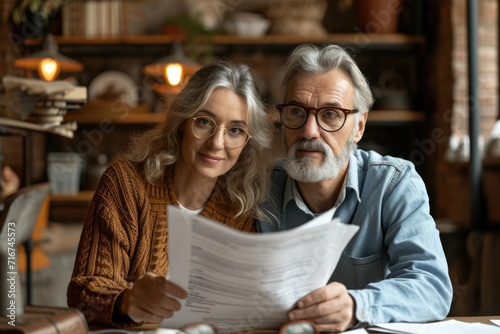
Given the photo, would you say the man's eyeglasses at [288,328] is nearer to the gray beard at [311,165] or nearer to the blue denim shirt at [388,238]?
the blue denim shirt at [388,238]

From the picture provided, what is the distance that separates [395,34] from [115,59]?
1.97 metres

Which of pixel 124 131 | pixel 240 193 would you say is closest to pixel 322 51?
pixel 240 193

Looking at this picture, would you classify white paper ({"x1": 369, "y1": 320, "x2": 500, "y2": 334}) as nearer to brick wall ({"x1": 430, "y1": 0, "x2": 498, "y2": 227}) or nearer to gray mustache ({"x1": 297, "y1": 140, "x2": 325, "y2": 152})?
gray mustache ({"x1": 297, "y1": 140, "x2": 325, "y2": 152})

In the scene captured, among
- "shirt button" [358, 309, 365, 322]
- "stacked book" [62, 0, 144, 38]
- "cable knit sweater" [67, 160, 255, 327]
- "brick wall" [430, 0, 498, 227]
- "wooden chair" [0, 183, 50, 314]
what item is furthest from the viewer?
"stacked book" [62, 0, 144, 38]

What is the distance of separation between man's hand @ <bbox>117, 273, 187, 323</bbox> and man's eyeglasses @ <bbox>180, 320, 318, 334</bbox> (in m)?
0.05

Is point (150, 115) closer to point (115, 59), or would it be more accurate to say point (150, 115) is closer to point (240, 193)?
point (115, 59)

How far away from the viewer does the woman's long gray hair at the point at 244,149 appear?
1633 mm

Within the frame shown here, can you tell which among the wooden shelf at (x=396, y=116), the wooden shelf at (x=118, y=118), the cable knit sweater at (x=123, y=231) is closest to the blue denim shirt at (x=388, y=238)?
the cable knit sweater at (x=123, y=231)

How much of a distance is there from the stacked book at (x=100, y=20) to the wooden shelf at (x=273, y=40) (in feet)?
0.19

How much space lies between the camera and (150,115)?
15.3 ft

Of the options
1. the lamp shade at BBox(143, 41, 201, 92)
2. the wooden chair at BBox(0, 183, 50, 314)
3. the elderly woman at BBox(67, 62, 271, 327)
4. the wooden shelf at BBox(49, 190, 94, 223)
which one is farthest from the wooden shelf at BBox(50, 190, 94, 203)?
the elderly woman at BBox(67, 62, 271, 327)

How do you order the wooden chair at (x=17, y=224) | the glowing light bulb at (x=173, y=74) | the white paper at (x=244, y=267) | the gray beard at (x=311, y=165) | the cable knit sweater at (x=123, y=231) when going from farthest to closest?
the glowing light bulb at (x=173, y=74), the wooden chair at (x=17, y=224), the gray beard at (x=311, y=165), the cable knit sweater at (x=123, y=231), the white paper at (x=244, y=267)

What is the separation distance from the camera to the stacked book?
4695mm

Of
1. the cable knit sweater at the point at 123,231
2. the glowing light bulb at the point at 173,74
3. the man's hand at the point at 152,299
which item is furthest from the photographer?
the glowing light bulb at the point at 173,74
